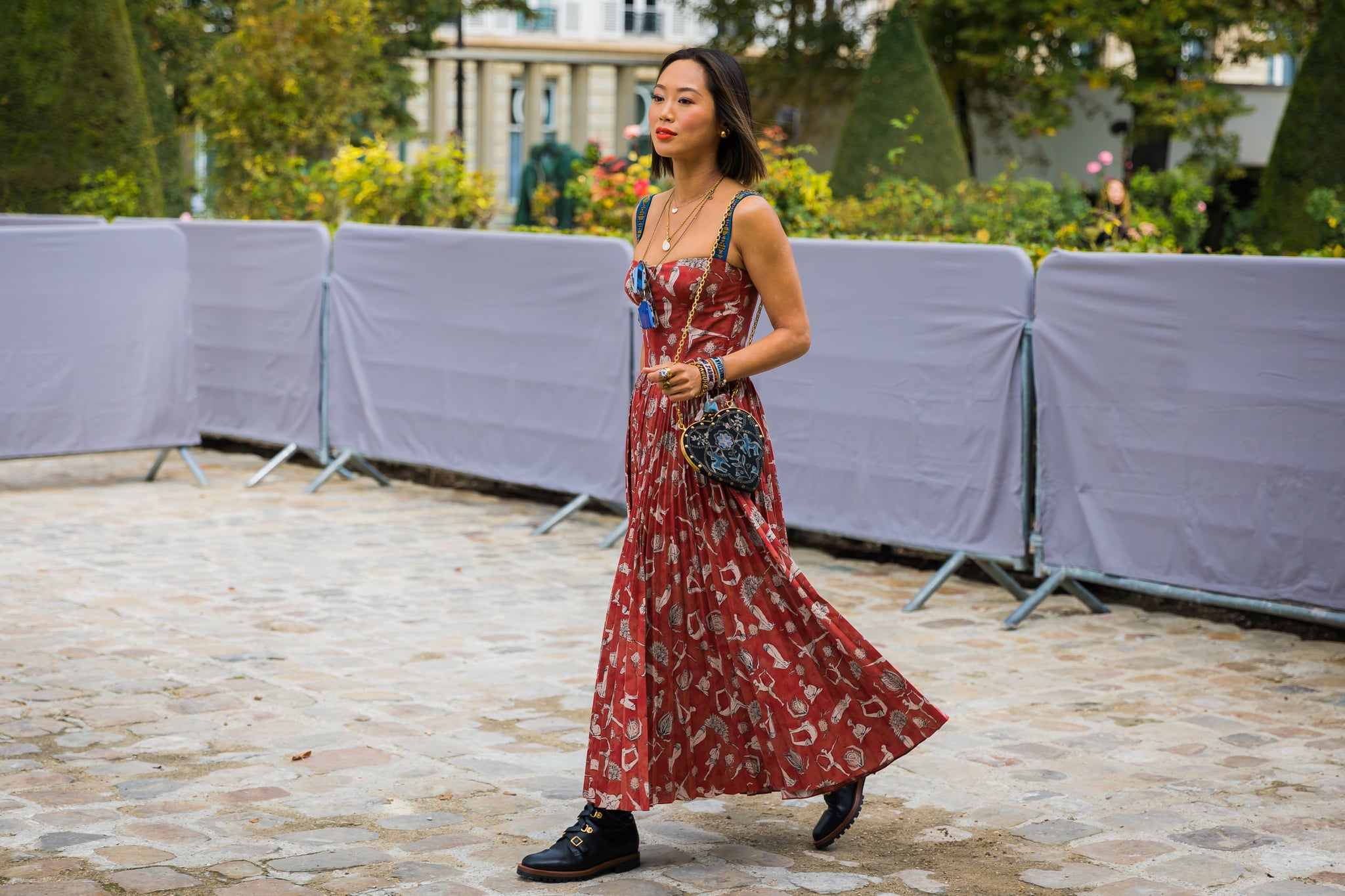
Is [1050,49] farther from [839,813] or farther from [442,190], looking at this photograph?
[839,813]

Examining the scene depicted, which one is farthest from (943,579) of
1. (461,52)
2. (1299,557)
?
(461,52)

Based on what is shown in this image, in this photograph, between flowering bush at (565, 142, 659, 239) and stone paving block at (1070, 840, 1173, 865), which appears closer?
stone paving block at (1070, 840, 1173, 865)

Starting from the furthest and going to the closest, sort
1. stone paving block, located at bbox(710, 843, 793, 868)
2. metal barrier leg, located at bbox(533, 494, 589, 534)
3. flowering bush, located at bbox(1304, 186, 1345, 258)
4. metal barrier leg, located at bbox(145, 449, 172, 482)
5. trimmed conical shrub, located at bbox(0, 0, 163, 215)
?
1. trimmed conical shrub, located at bbox(0, 0, 163, 215)
2. flowering bush, located at bbox(1304, 186, 1345, 258)
3. metal barrier leg, located at bbox(145, 449, 172, 482)
4. metal barrier leg, located at bbox(533, 494, 589, 534)
5. stone paving block, located at bbox(710, 843, 793, 868)

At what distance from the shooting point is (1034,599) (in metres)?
7.21

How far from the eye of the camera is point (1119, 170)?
38.1 m

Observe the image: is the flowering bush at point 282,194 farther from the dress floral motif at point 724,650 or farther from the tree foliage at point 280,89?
the dress floral motif at point 724,650

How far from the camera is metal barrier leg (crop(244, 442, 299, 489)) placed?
10.6 m

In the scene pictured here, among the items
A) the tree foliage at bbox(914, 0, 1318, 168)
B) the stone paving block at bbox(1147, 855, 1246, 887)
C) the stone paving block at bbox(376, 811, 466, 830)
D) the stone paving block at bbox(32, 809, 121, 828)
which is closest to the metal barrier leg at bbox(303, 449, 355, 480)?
the stone paving block at bbox(32, 809, 121, 828)

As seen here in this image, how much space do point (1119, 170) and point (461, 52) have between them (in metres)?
15.1

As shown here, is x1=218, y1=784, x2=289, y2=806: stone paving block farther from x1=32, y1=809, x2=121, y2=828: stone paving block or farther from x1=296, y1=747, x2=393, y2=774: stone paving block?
x1=32, y1=809, x2=121, y2=828: stone paving block

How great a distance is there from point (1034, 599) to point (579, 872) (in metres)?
3.61

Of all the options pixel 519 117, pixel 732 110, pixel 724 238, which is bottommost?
pixel 724 238

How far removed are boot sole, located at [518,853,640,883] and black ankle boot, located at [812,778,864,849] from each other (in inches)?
19.6

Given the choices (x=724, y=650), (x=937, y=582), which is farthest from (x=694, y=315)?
(x=937, y=582)
